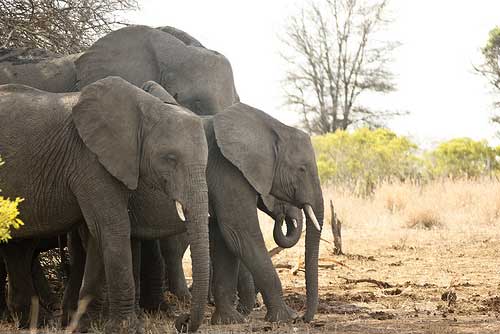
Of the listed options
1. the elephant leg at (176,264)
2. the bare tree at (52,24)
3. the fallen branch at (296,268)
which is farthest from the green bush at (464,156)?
the elephant leg at (176,264)

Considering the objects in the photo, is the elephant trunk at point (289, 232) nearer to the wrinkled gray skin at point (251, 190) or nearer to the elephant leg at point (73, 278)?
the wrinkled gray skin at point (251, 190)

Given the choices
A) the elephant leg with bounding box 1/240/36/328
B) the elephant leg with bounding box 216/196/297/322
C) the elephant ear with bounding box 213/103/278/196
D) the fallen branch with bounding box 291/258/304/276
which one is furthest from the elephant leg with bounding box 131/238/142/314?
the fallen branch with bounding box 291/258/304/276

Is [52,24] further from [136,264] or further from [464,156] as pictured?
[464,156]

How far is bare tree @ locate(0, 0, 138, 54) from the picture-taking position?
35.5ft

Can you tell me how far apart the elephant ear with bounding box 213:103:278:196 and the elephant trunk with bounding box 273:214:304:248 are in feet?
1.41

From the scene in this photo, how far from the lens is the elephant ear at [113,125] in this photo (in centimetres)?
775

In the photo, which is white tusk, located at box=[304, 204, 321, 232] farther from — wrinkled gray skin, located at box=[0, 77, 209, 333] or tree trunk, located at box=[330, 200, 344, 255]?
tree trunk, located at box=[330, 200, 344, 255]

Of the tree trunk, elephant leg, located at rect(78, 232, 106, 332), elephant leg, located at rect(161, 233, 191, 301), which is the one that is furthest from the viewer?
the tree trunk

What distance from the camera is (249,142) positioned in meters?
8.66

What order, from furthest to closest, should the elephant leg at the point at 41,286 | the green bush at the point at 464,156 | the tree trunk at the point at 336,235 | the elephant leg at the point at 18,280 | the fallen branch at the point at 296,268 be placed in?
the green bush at the point at 464,156, the tree trunk at the point at 336,235, the fallen branch at the point at 296,268, the elephant leg at the point at 41,286, the elephant leg at the point at 18,280

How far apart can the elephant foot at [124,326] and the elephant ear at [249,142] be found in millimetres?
1402

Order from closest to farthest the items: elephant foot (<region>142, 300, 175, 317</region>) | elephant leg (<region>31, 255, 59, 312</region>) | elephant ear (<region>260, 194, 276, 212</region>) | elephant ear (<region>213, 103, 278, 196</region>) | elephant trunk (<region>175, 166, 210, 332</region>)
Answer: elephant trunk (<region>175, 166, 210, 332</region>) < elephant ear (<region>213, 103, 278, 196</region>) < elephant ear (<region>260, 194, 276, 212</region>) < elephant foot (<region>142, 300, 175, 317</region>) < elephant leg (<region>31, 255, 59, 312</region>)

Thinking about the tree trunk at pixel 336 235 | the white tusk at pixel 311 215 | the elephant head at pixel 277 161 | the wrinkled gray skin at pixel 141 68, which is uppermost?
the wrinkled gray skin at pixel 141 68

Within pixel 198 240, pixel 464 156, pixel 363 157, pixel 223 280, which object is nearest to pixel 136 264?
pixel 223 280
